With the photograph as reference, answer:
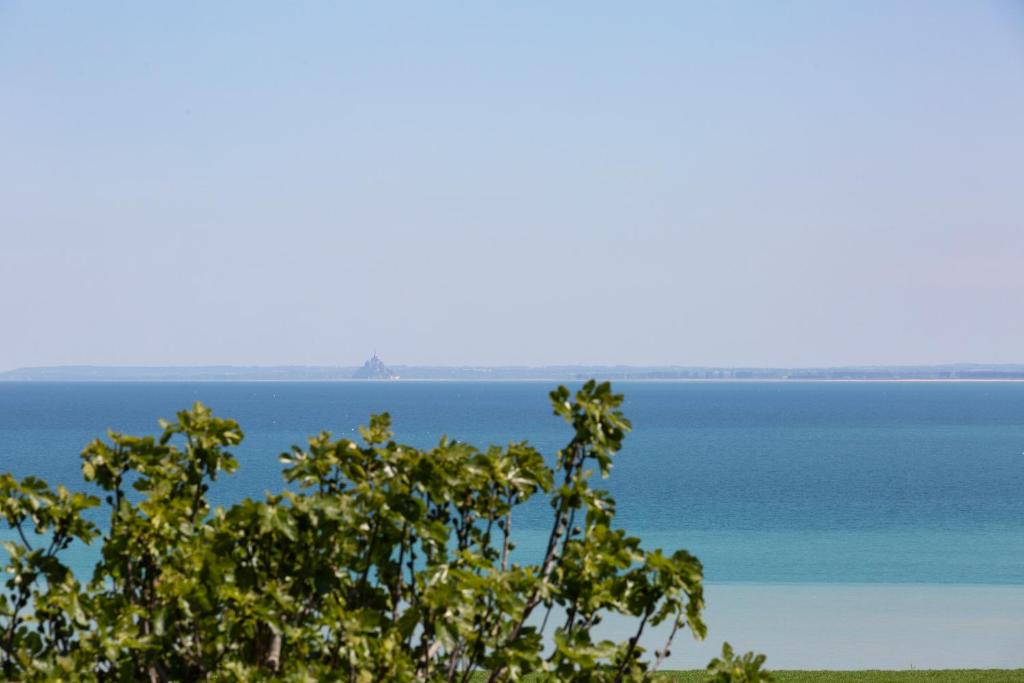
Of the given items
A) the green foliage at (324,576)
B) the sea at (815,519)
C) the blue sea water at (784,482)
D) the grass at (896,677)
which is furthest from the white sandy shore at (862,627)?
the green foliage at (324,576)

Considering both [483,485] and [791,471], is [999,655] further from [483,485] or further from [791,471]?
[791,471]

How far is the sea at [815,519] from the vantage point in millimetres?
20891

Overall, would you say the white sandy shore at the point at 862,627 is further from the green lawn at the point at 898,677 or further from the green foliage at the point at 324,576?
the green foliage at the point at 324,576

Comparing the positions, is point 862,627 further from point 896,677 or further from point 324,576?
point 324,576

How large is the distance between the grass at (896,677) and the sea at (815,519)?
2732 millimetres

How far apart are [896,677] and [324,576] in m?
12.2

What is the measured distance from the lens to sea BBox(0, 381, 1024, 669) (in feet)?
68.5

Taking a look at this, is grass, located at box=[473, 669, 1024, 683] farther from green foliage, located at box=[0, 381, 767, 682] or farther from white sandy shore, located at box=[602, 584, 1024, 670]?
green foliage, located at box=[0, 381, 767, 682]

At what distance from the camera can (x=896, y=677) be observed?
14547 millimetres

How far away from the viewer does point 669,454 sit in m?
68.1

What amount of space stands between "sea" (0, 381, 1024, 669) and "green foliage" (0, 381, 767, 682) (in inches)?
72.7

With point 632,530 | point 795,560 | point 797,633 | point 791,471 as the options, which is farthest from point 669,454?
point 797,633

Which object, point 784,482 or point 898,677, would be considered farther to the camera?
point 784,482

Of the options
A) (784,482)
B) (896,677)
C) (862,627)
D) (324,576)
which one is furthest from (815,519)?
(324,576)
